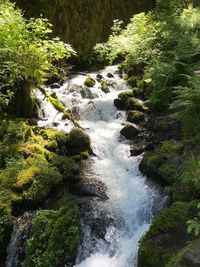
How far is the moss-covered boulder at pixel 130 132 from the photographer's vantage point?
10.7 meters

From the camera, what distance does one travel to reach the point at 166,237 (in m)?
6.23

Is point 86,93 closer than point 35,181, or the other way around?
point 35,181

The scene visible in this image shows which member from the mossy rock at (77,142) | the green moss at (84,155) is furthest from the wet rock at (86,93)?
the green moss at (84,155)

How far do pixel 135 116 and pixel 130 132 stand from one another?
1066 mm

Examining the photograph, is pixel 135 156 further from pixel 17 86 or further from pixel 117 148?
pixel 17 86

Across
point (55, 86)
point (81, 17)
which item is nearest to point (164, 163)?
point (55, 86)

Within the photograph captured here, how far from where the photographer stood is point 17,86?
35.4 ft

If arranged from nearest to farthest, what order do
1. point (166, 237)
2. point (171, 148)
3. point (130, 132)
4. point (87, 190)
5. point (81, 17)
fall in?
point (166, 237), point (87, 190), point (171, 148), point (130, 132), point (81, 17)

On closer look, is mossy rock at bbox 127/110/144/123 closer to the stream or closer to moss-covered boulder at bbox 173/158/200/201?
the stream

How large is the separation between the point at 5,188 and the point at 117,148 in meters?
3.39

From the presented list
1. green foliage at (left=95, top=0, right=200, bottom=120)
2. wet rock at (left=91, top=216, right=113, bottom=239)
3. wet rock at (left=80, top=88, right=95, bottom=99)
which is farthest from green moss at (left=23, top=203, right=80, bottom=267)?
wet rock at (left=80, top=88, right=95, bottom=99)

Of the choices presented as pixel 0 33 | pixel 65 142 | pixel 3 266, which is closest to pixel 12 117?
pixel 65 142

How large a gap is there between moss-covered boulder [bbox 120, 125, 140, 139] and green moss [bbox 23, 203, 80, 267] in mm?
3957

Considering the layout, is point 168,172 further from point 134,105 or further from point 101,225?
point 134,105
